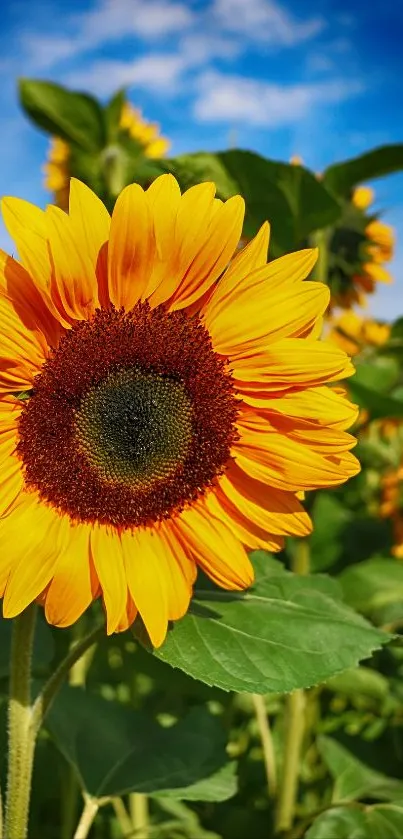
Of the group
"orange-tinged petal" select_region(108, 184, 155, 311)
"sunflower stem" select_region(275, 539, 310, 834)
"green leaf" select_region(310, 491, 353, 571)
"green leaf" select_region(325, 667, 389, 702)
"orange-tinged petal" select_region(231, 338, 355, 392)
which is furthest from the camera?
"green leaf" select_region(310, 491, 353, 571)

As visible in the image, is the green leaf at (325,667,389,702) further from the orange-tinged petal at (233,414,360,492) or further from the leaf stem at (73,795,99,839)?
the orange-tinged petal at (233,414,360,492)

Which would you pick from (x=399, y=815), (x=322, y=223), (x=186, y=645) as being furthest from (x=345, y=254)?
(x=186, y=645)

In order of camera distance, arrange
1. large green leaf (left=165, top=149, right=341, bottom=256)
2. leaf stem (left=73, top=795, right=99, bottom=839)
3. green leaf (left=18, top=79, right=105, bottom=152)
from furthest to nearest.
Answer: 1. green leaf (left=18, top=79, right=105, bottom=152)
2. large green leaf (left=165, top=149, right=341, bottom=256)
3. leaf stem (left=73, top=795, right=99, bottom=839)

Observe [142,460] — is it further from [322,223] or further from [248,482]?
[322,223]

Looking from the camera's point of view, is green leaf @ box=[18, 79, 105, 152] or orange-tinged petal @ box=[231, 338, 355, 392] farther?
green leaf @ box=[18, 79, 105, 152]

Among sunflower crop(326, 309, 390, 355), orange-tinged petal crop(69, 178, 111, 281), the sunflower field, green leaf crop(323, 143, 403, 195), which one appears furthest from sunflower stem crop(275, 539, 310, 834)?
sunflower crop(326, 309, 390, 355)

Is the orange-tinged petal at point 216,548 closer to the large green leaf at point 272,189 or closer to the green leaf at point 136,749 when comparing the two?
the green leaf at point 136,749
